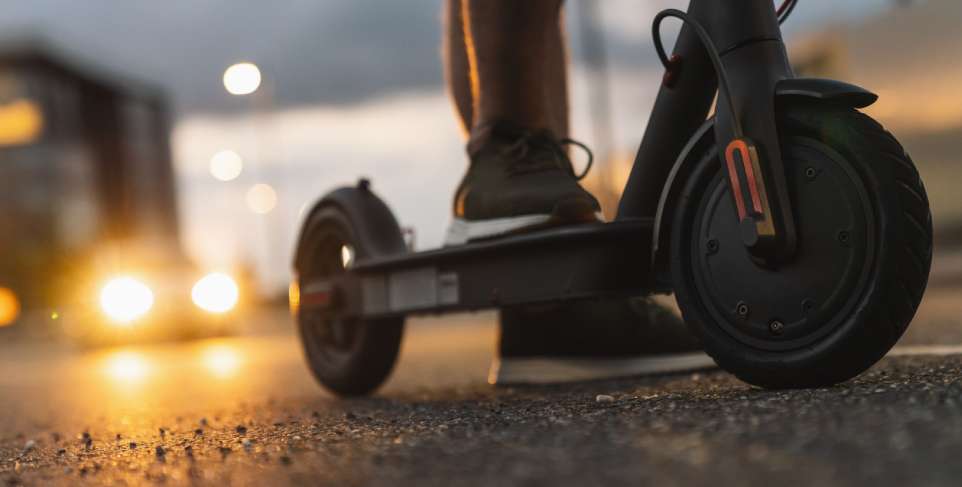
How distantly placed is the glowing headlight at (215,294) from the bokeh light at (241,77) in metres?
9.31

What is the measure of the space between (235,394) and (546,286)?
7.92ft

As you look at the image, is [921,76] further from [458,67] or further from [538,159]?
[538,159]

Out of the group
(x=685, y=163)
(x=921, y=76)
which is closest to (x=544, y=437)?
(x=685, y=163)

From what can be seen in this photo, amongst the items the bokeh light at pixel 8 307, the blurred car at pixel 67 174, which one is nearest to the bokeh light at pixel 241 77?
the blurred car at pixel 67 174

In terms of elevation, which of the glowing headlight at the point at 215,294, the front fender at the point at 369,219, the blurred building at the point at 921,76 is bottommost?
the front fender at the point at 369,219

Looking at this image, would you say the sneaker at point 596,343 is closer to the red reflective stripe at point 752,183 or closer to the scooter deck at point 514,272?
the scooter deck at point 514,272

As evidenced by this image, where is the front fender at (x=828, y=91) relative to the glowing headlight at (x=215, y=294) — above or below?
below

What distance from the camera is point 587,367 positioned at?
11.2 feet

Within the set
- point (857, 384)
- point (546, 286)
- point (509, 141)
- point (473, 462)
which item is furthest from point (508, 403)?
point (473, 462)

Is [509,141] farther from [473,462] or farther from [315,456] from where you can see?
[473,462]

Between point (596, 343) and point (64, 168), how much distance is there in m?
53.4

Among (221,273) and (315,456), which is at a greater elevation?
(221,273)

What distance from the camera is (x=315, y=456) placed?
6.46ft

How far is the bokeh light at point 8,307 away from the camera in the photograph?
35688 mm
